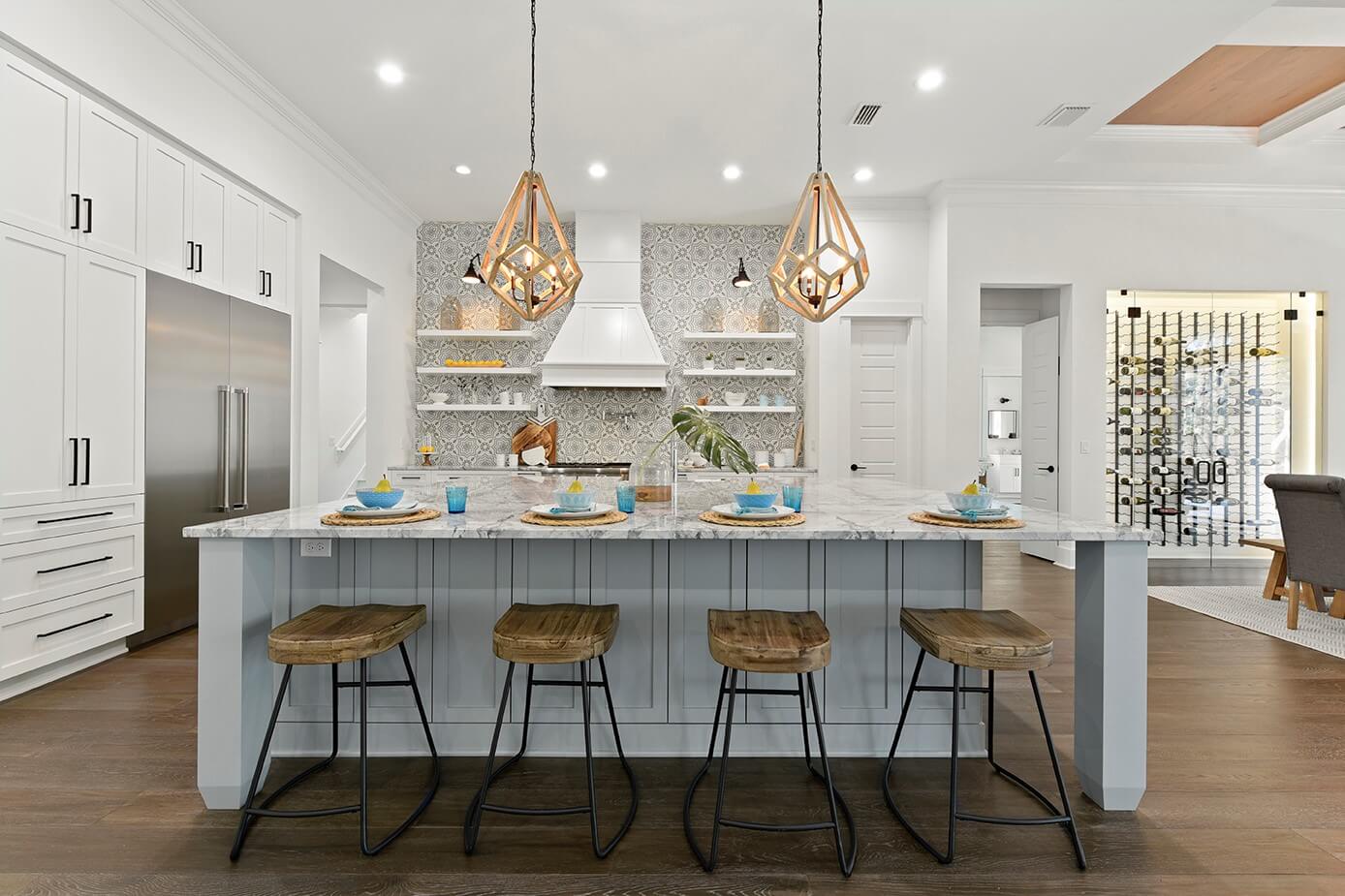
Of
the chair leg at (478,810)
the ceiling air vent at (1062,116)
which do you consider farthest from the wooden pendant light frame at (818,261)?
the ceiling air vent at (1062,116)

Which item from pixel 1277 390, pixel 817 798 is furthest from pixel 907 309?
pixel 817 798

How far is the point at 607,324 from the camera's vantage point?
5.92 m

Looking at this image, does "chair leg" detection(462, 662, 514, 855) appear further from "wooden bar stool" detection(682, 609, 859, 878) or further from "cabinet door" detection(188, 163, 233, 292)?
"cabinet door" detection(188, 163, 233, 292)

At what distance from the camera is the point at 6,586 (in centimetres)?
256

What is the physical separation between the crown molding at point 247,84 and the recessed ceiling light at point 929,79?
150 inches

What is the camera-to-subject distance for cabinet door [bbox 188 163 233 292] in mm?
3508

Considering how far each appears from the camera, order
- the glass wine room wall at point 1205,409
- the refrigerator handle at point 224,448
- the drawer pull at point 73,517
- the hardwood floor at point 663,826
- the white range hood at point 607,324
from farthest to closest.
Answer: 1. the white range hood at point 607,324
2. the glass wine room wall at point 1205,409
3. the refrigerator handle at point 224,448
4. the drawer pull at point 73,517
5. the hardwood floor at point 663,826

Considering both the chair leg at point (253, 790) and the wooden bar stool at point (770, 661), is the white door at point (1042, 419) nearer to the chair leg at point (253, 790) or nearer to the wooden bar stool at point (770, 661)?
the wooden bar stool at point (770, 661)

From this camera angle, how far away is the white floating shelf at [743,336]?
5949 mm

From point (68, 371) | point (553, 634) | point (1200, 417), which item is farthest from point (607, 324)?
point (1200, 417)

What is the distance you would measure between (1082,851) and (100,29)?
15.5ft

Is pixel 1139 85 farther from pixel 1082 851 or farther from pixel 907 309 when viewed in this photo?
pixel 1082 851

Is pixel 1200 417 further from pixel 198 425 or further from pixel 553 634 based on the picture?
pixel 198 425

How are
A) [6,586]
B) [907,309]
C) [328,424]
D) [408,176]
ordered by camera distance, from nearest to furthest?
[6,586] → [408,176] → [907,309] → [328,424]
